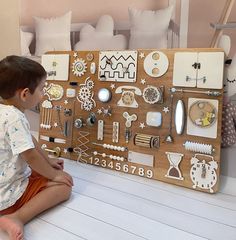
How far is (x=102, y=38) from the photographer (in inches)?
48.6

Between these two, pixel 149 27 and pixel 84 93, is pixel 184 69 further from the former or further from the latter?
pixel 84 93

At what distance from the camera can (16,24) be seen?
152 cm

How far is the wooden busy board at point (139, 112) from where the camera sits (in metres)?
0.96

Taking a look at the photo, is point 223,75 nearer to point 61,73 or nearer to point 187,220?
point 187,220

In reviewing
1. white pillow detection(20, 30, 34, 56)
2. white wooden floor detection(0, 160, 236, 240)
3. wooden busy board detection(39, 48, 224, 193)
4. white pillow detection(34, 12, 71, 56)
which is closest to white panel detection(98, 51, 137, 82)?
wooden busy board detection(39, 48, 224, 193)

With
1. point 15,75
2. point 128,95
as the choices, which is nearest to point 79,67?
point 128,95

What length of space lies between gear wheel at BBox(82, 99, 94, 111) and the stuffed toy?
0.49m

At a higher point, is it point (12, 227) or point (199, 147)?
point (199, 147)

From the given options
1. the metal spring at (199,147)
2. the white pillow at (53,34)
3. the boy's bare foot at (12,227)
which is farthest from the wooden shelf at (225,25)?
the boy's bare foot at (12,227)

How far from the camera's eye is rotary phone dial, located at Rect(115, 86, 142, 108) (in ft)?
3.57

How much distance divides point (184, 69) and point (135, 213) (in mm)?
470

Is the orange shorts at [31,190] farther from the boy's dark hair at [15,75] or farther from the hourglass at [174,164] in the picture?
the hourglass at [174,164]

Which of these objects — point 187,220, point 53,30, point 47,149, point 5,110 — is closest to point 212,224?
point 187,220

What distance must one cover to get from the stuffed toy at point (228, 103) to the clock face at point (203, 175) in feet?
0.32
